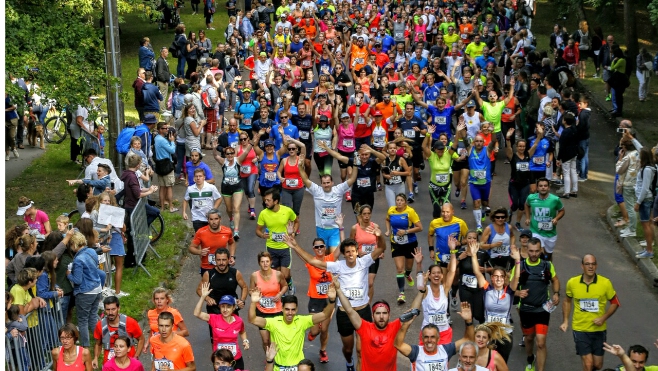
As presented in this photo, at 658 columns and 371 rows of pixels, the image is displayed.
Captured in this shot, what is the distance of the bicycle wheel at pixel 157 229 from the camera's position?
17.5 m

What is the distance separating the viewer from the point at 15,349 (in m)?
11.7

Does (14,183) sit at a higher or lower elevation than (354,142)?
lower

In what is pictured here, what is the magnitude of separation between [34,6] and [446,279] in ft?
33.9

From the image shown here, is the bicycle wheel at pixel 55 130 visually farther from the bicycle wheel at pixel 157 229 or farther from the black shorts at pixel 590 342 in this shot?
the black shorts at pixel 590 342

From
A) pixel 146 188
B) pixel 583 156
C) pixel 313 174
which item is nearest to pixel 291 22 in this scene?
pixel 313 174

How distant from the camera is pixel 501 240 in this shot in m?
14.4

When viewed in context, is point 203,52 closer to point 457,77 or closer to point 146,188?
point 457,77

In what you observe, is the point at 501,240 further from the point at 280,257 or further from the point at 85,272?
the point at 85,272

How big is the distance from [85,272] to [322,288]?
9.82ft

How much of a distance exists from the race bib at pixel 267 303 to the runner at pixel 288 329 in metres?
1.19

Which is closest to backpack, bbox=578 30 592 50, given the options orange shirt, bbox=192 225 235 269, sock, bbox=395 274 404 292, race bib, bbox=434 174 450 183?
race bib, bbox=434 174 450 183

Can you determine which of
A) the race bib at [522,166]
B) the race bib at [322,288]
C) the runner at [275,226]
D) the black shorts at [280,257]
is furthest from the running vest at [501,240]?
the race bib at [522,166]

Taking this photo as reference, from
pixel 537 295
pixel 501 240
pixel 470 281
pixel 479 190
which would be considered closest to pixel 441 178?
pixel 479 190

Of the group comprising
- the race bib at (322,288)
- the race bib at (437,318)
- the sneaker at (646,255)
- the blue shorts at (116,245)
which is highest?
the race bib at (437,318)
